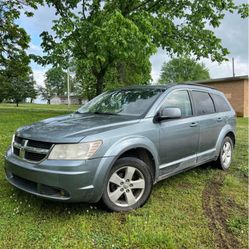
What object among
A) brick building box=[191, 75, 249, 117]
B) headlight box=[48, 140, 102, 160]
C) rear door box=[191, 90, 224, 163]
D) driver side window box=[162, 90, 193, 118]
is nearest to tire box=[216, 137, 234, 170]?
rear door box=[191, 90, 224, 163]

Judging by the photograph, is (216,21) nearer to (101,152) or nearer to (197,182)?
(197,182)

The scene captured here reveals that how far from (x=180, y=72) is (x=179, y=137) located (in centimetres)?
6556

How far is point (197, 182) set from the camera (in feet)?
15.9

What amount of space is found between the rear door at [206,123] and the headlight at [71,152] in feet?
7.56

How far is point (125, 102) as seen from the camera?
175 inches

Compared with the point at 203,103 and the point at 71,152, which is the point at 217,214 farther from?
the point at 203,103

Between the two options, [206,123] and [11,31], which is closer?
[206,123]

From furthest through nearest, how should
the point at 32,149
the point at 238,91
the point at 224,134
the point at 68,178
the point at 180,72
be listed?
the point at 180,72 < the point at 238,91 < the point at 224,134 < the point at 32,149 < the point at 68,178

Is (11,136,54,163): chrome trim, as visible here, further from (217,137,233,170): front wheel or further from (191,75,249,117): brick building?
(191,75,249,117): brick building

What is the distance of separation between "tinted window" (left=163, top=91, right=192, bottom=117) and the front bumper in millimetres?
1549

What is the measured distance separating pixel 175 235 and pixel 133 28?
25.3 ft

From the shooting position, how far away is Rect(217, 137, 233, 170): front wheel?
5583mm

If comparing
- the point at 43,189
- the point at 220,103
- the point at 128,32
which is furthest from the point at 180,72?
the point at 43,189

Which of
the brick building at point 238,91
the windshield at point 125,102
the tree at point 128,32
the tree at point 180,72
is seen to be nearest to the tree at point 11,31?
the tree at point 128,32
